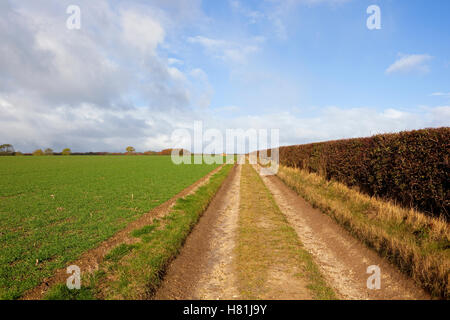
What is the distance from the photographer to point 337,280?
442cm

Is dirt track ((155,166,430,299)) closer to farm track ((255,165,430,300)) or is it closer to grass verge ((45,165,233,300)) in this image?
farm track ((255,165,430,300))

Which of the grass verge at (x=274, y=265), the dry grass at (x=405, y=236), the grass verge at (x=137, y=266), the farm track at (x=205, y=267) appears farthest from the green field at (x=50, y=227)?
the dry grass at (x=405, y=236)

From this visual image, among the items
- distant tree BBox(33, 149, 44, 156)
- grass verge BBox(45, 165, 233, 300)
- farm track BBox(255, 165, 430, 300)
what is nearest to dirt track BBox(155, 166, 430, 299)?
farm track BBox(255, 165, 430, 300)

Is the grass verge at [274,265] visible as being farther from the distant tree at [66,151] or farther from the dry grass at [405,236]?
the distant tree at [66,151]

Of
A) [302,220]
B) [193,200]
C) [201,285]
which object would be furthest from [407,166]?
[193,200]

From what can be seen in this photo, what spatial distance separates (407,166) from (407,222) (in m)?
2.49

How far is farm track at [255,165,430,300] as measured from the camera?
13.2 ft

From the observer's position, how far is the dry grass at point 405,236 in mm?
4121

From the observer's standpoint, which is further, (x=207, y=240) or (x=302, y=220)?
(x=302, y=220)

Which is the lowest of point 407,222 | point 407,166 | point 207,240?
point 207,240

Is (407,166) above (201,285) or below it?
above

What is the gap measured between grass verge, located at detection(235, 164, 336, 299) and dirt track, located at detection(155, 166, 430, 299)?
0.16 meters
